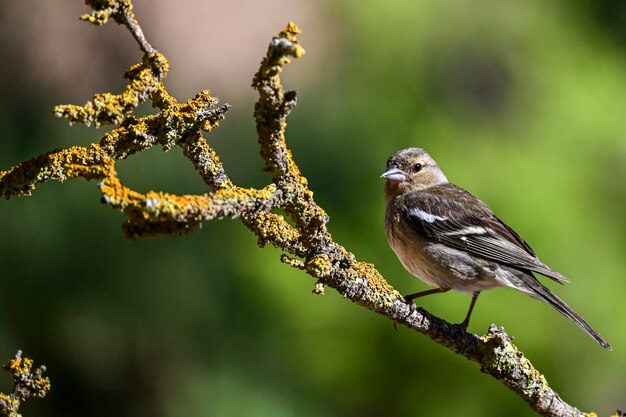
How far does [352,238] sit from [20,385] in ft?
9.97

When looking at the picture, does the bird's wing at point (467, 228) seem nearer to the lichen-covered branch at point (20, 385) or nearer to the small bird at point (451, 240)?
the small bird at point (451, 240)

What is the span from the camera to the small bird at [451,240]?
364 centimetres

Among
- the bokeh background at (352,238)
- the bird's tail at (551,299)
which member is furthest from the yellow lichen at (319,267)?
the bokeh background at (352,238)

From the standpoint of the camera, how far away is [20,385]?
5.98 feet

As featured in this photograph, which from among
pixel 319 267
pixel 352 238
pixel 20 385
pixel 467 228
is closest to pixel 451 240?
pixel 467 228

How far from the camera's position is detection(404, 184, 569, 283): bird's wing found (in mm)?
3764

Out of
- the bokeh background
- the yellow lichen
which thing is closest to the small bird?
the bokeh background

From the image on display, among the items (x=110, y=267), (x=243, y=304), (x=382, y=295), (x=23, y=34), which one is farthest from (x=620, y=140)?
(x=23, y=34)

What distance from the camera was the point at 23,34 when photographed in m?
5.94

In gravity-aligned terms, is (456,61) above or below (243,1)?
below

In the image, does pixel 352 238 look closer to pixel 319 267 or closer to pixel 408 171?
pixel 408 171

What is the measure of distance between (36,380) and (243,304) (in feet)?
9.67

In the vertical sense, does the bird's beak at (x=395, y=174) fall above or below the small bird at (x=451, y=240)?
above

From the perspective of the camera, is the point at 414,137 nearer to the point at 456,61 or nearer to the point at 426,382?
the point at 456,61
